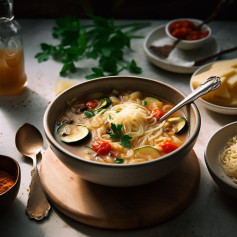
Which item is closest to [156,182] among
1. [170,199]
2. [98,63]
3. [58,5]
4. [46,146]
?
[170,199]

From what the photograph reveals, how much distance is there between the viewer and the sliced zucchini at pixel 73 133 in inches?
122

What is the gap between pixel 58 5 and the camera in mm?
5832

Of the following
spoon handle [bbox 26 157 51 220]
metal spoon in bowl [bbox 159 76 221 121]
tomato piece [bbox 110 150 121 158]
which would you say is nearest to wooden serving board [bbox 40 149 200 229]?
spoon handle [bbox 26 157 51 220]

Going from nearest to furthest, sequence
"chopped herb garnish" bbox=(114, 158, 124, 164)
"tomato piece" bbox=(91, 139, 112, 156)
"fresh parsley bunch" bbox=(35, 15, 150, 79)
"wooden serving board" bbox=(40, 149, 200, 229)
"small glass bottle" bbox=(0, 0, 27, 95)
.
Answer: "wooden serving board" bbox=(40, 149, 200, 229) < "chopped herb garnish" bbox=(114, 158, 124, 164) < "tomato piece" bbox=(91, 139, 112, 156) < "small glass bottle" bbox=(0, 0, 27, 95) < "fresh parsley bunch" bbox=(35, 15, 150, 79)

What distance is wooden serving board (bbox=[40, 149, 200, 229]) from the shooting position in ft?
9.20

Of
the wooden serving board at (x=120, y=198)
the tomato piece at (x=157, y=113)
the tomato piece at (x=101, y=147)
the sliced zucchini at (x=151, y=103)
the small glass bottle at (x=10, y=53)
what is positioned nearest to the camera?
the wooden serving board at (x=120, y=198)

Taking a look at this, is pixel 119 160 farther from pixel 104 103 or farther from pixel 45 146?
pixel 45 146

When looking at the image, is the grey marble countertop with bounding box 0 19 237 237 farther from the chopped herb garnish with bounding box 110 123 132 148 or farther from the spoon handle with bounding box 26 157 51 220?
the chopped herb garnish with bounding box 110 123 132 148

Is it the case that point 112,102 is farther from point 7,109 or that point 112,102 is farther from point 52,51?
point 52,51

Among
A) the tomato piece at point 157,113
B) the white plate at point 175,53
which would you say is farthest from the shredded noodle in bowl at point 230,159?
the white plate at point 175,53

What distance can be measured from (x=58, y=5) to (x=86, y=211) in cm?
387

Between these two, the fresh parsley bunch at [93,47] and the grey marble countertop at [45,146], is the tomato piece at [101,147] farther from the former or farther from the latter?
the fresh parsley bunch at [93,47]

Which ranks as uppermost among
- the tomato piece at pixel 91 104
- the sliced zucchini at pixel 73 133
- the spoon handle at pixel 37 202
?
the sliced zucchini at pixel 73 133

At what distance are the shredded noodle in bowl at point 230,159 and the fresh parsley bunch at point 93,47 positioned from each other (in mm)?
1663
